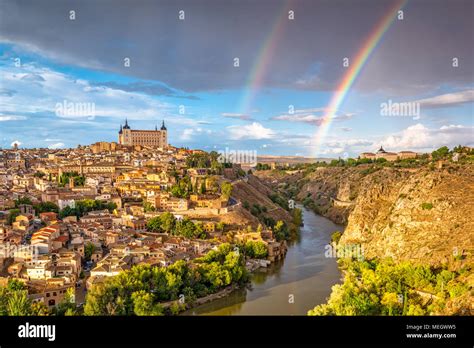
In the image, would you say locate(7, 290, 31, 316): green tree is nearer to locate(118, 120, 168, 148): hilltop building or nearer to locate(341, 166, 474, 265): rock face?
locate(341, 166, 474, 265): rock face

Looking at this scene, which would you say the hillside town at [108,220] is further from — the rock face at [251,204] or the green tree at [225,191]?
the rock face at [251,204]

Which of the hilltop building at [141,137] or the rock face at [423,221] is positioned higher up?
the hilltop building at [141,137]

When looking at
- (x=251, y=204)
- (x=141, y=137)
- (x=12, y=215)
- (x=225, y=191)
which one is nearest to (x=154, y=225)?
(x=12, y=215)

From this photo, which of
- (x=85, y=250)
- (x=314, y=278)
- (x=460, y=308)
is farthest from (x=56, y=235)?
(x=460, y=308)

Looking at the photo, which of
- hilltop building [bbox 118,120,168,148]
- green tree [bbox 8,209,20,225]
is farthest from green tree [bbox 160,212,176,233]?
hilltop building [bbox 118,120,168,148]

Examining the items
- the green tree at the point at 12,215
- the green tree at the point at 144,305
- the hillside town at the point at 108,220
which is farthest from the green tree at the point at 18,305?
the green tree at the point at 12,215
